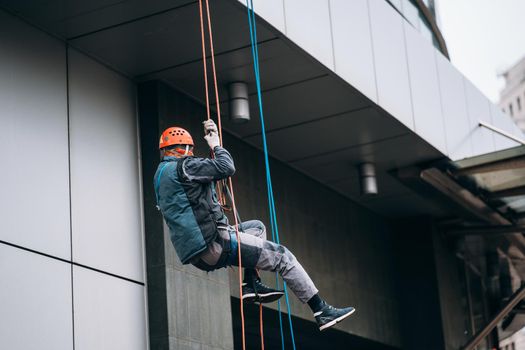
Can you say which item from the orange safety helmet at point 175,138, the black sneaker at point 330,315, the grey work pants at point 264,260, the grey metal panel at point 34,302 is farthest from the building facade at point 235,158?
the black sneaker at point 330,315

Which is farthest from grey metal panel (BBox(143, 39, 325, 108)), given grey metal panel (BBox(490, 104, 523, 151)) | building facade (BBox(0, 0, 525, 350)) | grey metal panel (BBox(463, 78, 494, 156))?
grey metal panel (BBox(490, 104, 523, 151))

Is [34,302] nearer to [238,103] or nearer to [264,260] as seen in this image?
[264,260]

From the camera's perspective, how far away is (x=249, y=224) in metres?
11.4

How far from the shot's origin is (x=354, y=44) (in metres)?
15.9

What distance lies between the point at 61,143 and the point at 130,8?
6.05ft

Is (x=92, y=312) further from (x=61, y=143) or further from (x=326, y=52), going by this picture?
(x=326, y=52)

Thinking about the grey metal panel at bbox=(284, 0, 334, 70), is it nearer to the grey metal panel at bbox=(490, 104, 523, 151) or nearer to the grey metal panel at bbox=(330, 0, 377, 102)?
the grey metal panel at bbox=(330, 0, 377, 102)

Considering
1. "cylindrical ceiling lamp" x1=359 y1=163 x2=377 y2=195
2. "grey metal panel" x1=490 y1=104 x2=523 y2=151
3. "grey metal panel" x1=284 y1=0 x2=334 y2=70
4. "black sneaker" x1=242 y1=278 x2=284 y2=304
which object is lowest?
"black sneaker" x1=242 y1=278 x2=284 y2=304

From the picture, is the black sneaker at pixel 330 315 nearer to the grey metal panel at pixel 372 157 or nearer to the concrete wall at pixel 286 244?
the concrete wall at pixel 286 244

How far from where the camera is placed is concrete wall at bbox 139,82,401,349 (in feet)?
45.3

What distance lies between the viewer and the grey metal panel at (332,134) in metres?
16.8

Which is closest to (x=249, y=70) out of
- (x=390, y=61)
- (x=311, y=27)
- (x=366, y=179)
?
(x=311, y=27)

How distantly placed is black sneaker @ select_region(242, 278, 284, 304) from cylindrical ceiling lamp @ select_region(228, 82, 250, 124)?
3909mm

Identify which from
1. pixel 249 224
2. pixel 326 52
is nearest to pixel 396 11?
pixel 326 52
